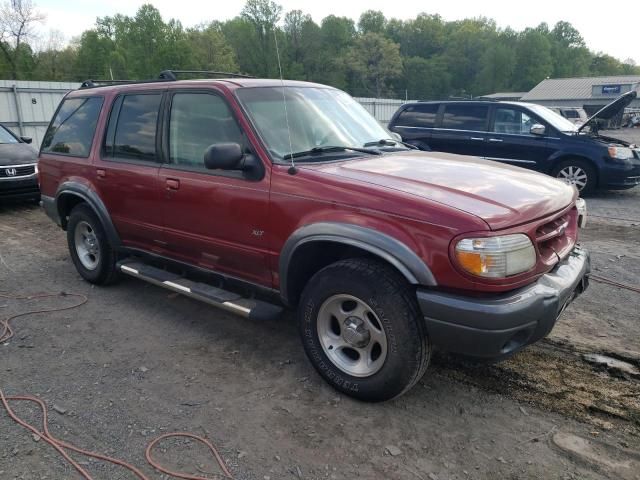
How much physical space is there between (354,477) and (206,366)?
1.51m

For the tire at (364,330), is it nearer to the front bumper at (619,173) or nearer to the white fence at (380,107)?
the front bumper at (619,173)

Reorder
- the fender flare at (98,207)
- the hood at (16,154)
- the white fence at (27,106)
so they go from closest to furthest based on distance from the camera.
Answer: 1. the fender flare at (98,207)
2. the hood at (16,154)
3. the white fence at (27,106)

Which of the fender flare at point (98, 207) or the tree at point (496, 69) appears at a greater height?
the tree at point (496, 69)

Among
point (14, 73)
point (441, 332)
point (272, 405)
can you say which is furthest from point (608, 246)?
point (14, 73)

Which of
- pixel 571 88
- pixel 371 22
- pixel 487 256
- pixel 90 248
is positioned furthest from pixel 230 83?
pixel 371 22

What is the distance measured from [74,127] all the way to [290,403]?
3787 mm

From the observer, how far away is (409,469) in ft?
8.50

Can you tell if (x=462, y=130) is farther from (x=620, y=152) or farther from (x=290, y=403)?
(x=290, y=403)

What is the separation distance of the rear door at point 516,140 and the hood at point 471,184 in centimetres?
663

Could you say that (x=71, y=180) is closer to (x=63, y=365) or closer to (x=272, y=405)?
(x=63, y=365)

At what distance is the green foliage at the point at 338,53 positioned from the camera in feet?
202

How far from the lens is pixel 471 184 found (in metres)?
3.13

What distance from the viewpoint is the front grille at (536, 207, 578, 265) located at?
294 centimetres

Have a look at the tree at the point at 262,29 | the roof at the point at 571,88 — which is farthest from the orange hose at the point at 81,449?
the tree at the point at 262,29
